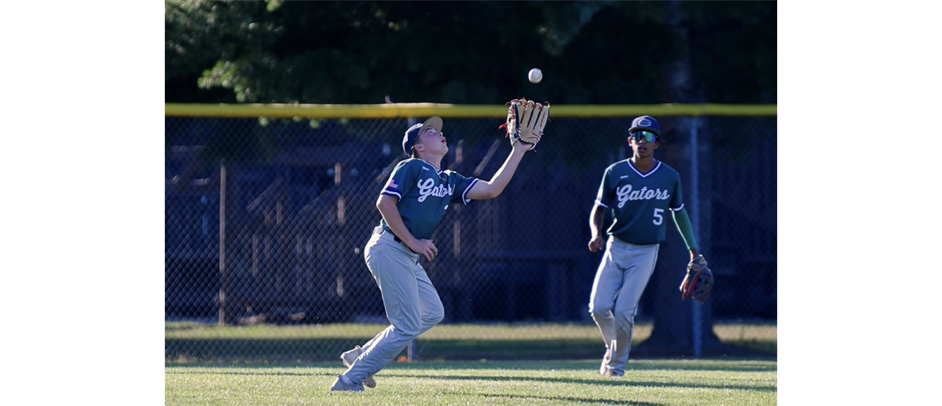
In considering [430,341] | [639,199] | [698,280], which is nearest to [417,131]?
[639,199]

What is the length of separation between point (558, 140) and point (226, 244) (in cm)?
570

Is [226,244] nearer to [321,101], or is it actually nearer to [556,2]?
[321,101]

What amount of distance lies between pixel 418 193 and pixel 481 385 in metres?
1.50

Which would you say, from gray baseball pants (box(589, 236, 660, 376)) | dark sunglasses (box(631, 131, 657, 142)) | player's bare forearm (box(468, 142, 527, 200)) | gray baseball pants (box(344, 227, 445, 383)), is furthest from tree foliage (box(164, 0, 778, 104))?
gray baseball pants (box(344, 227, 445, 383))

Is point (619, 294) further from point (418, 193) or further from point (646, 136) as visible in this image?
point (418, 193)

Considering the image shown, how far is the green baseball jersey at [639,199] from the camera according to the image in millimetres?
8172

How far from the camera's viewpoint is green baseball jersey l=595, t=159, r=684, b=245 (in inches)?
322

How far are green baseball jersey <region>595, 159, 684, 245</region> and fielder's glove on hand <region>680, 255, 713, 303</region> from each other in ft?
1.26

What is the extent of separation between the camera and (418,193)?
664 cm

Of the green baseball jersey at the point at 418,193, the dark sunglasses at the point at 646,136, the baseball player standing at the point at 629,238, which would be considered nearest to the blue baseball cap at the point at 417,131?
the green baseball jersey at the point at 418,193

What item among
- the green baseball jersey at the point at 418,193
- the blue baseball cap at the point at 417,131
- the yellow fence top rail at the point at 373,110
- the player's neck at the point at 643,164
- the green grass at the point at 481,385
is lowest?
the green grass at the point at 481,385

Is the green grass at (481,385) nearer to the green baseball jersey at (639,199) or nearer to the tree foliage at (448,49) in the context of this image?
the green baseball jersey at (639,199)

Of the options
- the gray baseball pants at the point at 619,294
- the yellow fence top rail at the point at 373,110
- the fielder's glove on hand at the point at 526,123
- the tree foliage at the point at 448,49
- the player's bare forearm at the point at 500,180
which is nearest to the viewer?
the player's bare forearm at the point at 500,180

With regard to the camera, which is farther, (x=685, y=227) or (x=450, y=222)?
(x=450, y=222)
